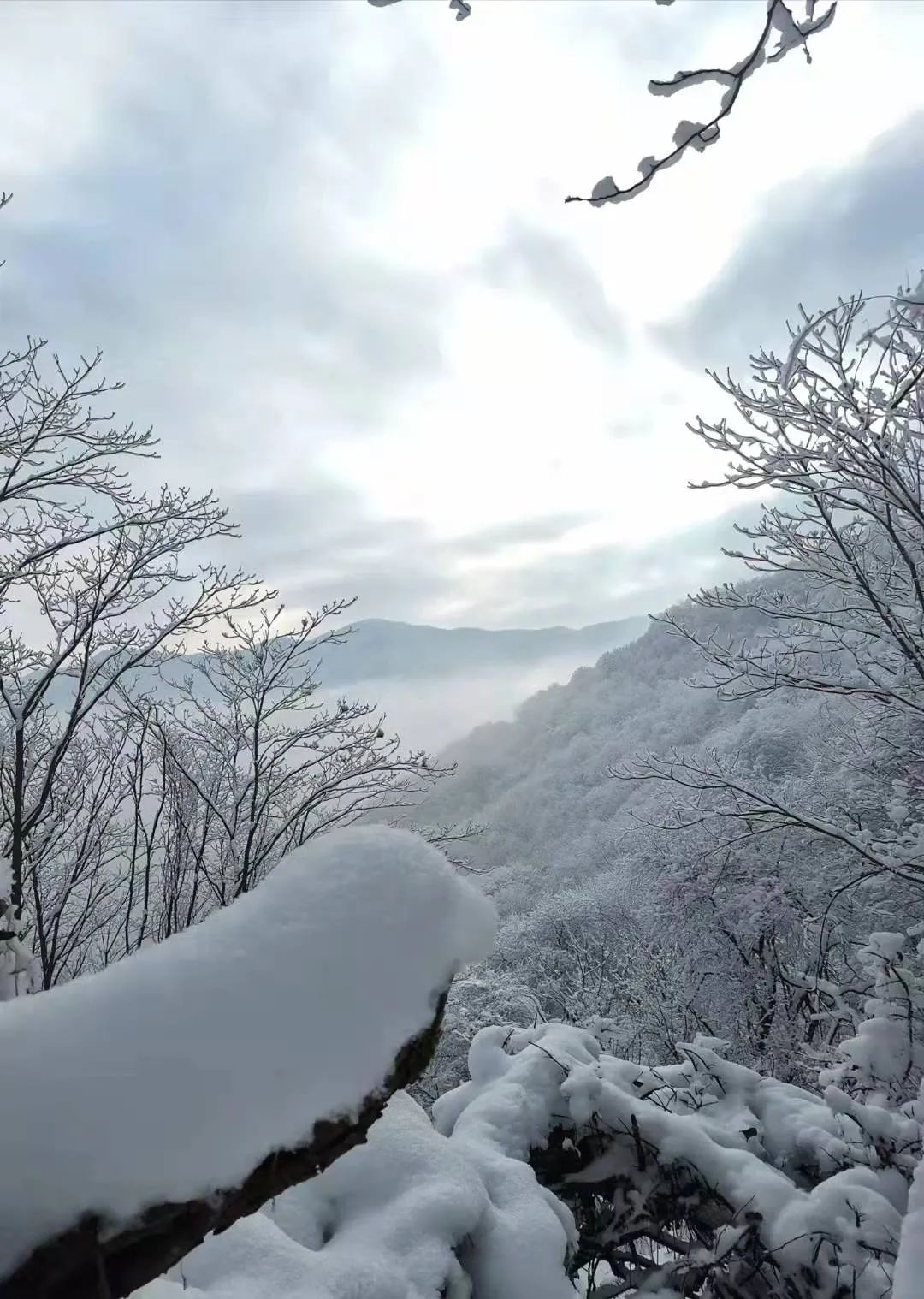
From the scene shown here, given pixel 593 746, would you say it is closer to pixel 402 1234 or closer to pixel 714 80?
pixel 402 1234

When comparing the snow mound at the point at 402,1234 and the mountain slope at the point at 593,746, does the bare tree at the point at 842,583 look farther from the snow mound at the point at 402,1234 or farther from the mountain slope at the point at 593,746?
the mountain slope at the point at 593,746

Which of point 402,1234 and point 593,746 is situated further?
point 593,746

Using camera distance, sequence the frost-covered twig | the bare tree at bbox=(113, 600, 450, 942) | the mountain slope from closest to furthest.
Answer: the frost-covered twig, the bare tree at bbox=(113, 600, 450, 942), the mountain slope

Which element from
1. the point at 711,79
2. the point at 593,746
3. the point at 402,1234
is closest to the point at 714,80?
the point at 711,79

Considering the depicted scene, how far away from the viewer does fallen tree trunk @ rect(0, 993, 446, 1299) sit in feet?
2.27

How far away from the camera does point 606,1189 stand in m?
2.67

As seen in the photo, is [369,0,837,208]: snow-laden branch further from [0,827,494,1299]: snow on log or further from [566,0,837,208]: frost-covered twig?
[0,827,494,1299]: snow on log

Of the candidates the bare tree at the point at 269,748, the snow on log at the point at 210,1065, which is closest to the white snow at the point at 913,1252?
the snow on log at the point at 210,1065

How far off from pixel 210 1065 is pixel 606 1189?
261 centimetres

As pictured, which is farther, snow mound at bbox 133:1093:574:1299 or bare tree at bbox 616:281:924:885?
bare tree at bbox 616:281:924:885

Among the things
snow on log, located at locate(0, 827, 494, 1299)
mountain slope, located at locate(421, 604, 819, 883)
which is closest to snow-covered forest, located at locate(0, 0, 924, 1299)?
snow on log, located at locate(0, 827, 494, 1299)

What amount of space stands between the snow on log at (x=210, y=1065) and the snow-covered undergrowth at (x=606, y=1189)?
1.02 metres

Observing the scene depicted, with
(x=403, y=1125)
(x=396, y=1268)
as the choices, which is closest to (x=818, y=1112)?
(x=403, y=1125)

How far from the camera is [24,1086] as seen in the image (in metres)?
0.70
